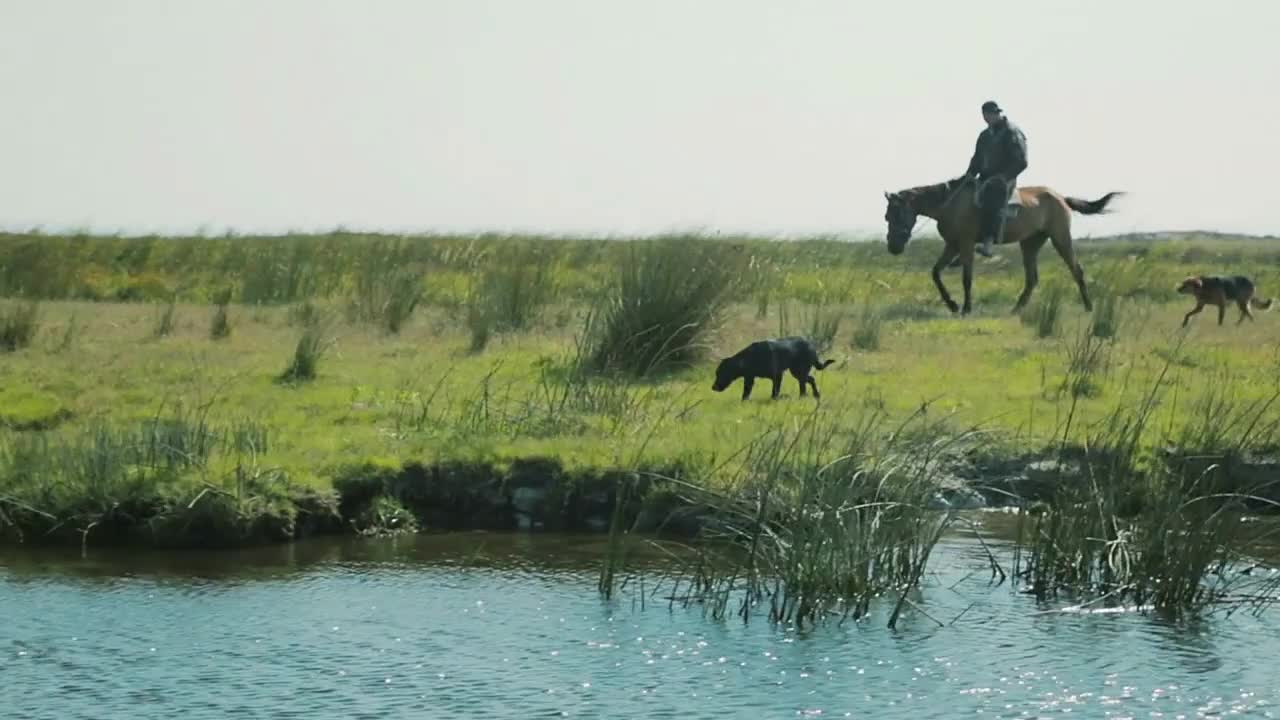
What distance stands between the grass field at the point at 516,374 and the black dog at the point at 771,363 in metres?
0.20

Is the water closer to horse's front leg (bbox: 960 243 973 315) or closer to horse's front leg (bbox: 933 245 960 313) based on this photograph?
horse's front leg (bbox: 933 245 960 313)

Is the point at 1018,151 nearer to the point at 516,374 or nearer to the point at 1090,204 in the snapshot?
the point at 1090,204

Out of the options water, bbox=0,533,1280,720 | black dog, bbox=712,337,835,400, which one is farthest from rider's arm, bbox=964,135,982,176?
water, bbox=0,533,1280,720

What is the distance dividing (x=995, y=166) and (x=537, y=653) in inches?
600

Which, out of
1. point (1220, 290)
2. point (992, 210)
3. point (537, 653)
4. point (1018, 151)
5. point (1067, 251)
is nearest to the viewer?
point (537, 653)

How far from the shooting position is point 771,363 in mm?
14930

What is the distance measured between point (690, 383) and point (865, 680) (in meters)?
7.66

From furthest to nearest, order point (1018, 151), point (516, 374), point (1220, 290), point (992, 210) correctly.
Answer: point (992, 210), point (1018, 151), point (1220, 290), point (516, 374)

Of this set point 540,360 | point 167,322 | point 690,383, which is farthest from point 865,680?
point 167,322

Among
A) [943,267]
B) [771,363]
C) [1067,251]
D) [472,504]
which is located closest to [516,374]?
[771,363]

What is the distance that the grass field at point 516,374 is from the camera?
12133 mm

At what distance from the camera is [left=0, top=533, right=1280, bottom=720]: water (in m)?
8.22

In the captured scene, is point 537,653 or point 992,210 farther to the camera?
point 992,210

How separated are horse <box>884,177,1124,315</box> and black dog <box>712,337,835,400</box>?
7.70 metres
